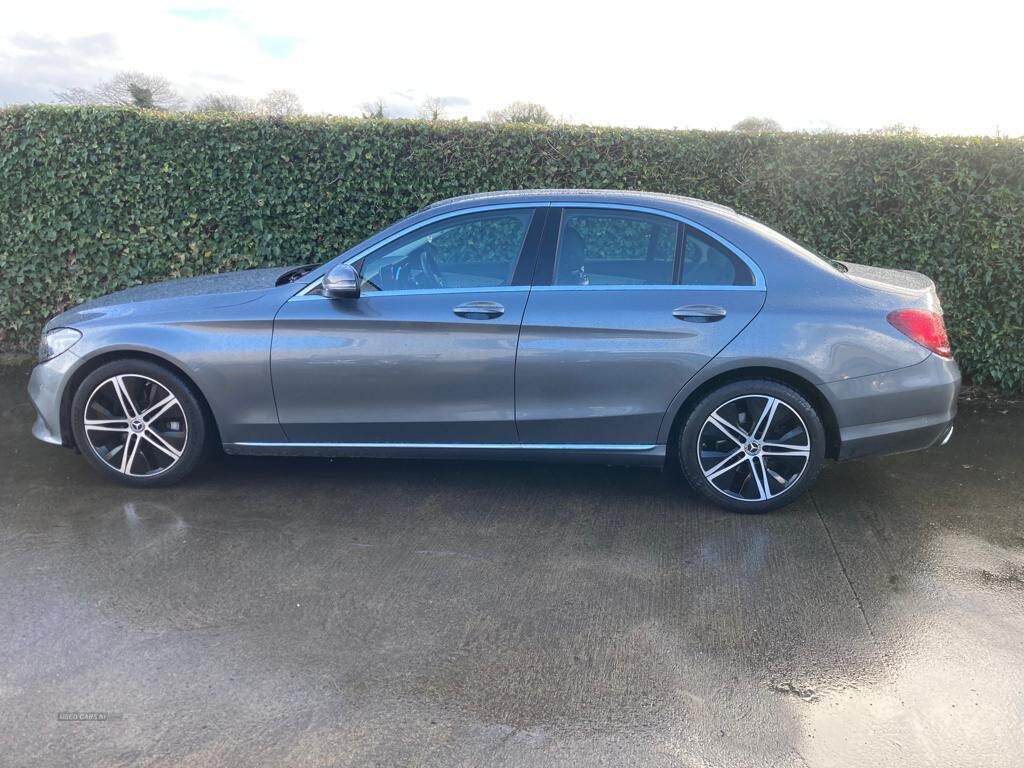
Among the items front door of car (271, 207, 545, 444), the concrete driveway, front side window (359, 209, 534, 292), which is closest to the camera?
the concrete driveway

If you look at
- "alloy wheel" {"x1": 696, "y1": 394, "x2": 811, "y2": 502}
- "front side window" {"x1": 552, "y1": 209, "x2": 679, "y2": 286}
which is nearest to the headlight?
"front side window" {"x1": 552, "y1": 209, "x2": 679, "y2": 286}

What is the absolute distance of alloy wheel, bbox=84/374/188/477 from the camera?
172 inches

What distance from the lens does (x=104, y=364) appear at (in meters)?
4.39

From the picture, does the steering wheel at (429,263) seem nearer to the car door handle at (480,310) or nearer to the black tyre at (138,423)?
the car door handle at (480,310)

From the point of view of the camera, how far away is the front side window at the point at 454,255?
4.29 meters

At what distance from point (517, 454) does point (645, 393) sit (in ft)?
2.34


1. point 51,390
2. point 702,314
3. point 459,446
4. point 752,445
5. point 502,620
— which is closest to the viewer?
point 502,620

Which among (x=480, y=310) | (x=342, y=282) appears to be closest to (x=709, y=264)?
(x=480, y=310)

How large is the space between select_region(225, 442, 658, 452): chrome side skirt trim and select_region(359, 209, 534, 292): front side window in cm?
79

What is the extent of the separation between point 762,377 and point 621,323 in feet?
2.46

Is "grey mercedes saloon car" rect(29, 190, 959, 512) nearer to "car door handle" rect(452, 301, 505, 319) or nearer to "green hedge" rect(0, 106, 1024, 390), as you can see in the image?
"car door handle" rect(452, 301, 505, 319)

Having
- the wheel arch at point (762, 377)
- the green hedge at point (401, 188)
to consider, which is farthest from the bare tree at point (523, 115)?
the wheel arch at point (762, 377)

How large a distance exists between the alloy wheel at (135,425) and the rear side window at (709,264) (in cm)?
267

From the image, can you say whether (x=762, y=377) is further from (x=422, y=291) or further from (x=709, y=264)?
(x=422, y=291)
